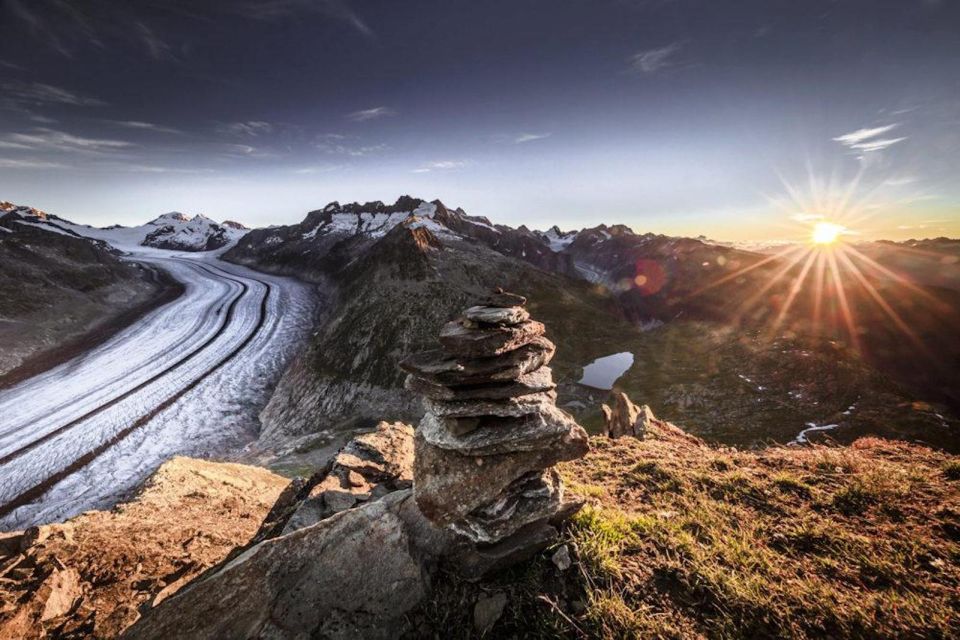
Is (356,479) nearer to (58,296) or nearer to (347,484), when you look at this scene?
(347,484)

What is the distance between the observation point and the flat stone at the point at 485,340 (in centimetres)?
928

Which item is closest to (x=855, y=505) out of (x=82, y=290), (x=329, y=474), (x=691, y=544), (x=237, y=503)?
(x=691, y=544)

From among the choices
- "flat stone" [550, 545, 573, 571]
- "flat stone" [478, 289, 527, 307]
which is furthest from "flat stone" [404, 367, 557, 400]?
"flat stone" [550, 545, 573, 571]

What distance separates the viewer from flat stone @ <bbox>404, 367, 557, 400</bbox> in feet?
30.6

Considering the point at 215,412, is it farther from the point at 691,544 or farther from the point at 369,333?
the point at 691,544

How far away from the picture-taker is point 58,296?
243 feet

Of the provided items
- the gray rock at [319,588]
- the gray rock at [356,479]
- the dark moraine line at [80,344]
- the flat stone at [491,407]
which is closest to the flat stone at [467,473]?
the gray rock at [319,588]

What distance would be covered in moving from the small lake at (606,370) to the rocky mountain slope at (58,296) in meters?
80.2

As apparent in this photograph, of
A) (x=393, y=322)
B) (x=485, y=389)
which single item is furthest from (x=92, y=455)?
(x=485, y=389)

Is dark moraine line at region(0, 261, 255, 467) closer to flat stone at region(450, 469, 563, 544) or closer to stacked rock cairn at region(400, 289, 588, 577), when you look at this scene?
stacked rock cairn at region(400, 289, 588, 577)

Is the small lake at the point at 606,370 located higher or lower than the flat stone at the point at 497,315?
lower

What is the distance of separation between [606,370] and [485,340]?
165 ft

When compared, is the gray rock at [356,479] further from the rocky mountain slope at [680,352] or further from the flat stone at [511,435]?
the rocky mountain slope at [680,352]

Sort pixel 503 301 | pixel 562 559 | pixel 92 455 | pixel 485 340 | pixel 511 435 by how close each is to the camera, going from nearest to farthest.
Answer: pixel 562 559 < pixel 511 435 < pixel 485 340 < pixel 503 301 < pixel 92 455
